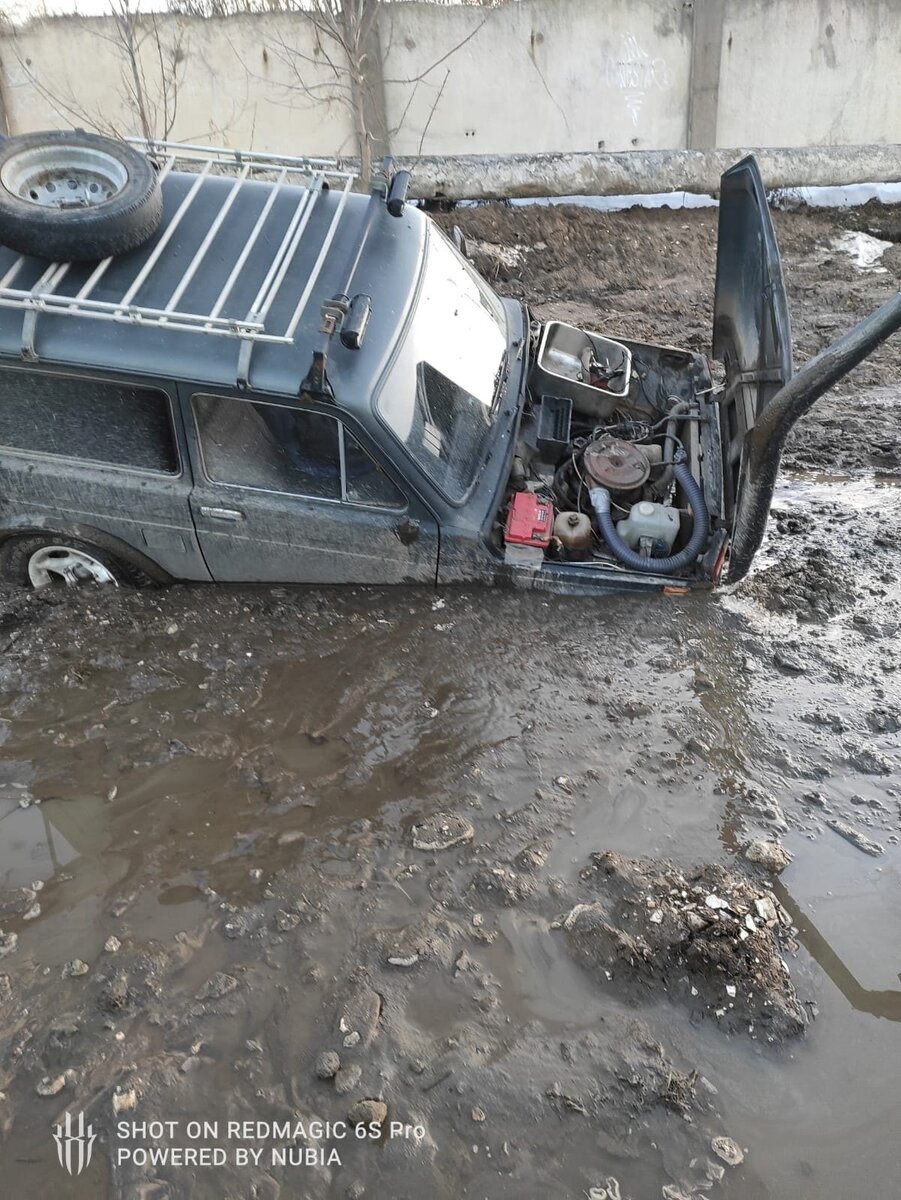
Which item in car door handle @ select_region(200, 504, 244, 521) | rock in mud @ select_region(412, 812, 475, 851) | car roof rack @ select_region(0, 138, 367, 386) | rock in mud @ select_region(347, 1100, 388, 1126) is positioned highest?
car roof rack @ select_region(0, 138, 367, 386)

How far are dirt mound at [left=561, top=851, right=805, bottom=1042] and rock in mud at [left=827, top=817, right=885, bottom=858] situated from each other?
0.46 m

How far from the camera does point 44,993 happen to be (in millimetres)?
2641

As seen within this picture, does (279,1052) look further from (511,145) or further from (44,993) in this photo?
(511,145)

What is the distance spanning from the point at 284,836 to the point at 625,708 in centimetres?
157

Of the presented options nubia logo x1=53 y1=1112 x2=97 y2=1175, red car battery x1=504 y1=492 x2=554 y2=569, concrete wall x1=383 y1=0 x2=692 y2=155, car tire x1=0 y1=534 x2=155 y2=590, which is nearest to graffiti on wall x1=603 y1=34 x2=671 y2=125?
concrete wall x1=383 y1=0 x2=692 y2=155

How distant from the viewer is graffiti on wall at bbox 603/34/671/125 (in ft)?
35.3

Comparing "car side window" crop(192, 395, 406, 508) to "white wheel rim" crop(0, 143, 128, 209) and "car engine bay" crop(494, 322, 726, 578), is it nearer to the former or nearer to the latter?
"car engine bay" crop(494, 322, 726, 578)

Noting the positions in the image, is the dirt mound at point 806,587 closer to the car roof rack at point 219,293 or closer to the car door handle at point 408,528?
the car door handle at point 408,528

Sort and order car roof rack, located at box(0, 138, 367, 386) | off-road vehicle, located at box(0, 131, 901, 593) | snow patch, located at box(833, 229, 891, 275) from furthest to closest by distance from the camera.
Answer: snow patch, located at box(833, 229, 891, 275) < off-road vehicle, located at box(0, 131, 901, 593) < car roof rack, located at box(0, 138, 367, 386)

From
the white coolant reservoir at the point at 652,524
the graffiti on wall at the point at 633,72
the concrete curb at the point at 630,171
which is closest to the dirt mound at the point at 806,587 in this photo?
the white coolant reservoir at the point at 652,524

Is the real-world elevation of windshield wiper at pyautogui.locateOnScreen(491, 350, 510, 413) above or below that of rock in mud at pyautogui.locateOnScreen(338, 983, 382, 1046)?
above

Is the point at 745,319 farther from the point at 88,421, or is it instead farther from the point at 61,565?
the point at 61,565

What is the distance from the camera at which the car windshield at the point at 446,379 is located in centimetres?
379

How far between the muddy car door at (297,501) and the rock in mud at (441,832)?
1.27 metres
